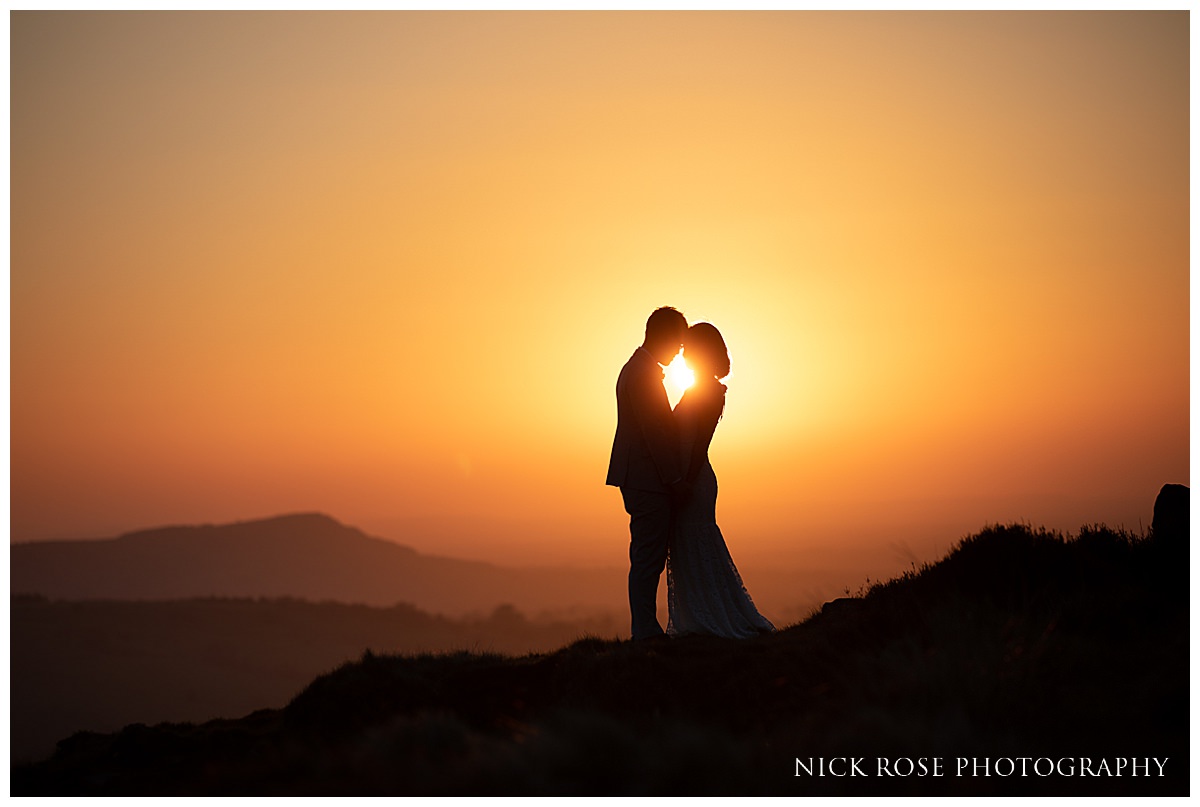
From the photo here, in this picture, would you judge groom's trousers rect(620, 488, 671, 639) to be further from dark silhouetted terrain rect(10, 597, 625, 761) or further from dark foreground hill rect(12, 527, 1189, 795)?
dark silhouetted terrain rect(10, 597, 625, 761)

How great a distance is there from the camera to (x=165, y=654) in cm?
5362

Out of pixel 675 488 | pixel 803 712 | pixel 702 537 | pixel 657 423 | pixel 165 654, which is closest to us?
pixel 803 712

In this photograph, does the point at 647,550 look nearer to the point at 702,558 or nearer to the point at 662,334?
the point at 702,558

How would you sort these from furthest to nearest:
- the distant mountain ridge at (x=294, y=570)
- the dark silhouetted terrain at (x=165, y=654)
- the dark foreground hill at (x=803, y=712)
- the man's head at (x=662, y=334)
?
1. the distant mountain ridge at (x=294, y=570)
2. the dark silhouetted terrain at (x=165, y=654)
3. the man's head at (x=662, y=334)
4. the dark foreground hill at (x=803, y=712)

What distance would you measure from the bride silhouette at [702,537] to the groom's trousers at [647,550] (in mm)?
189

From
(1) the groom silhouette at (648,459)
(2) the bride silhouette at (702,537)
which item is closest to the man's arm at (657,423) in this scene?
(1) the groom silhouette at (648,459)

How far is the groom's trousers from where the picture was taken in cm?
1012

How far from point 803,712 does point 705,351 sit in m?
3.95

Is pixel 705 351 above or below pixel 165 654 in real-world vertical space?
above

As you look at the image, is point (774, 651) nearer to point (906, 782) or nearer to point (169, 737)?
point (906, 782)

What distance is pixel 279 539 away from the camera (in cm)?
16788

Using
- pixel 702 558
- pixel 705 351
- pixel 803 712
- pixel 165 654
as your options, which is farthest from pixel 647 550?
pixel 165 654

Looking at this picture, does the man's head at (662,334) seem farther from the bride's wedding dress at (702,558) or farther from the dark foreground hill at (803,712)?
the dark foreground hill at (803,712)

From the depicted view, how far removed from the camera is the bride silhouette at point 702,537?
401 inches
